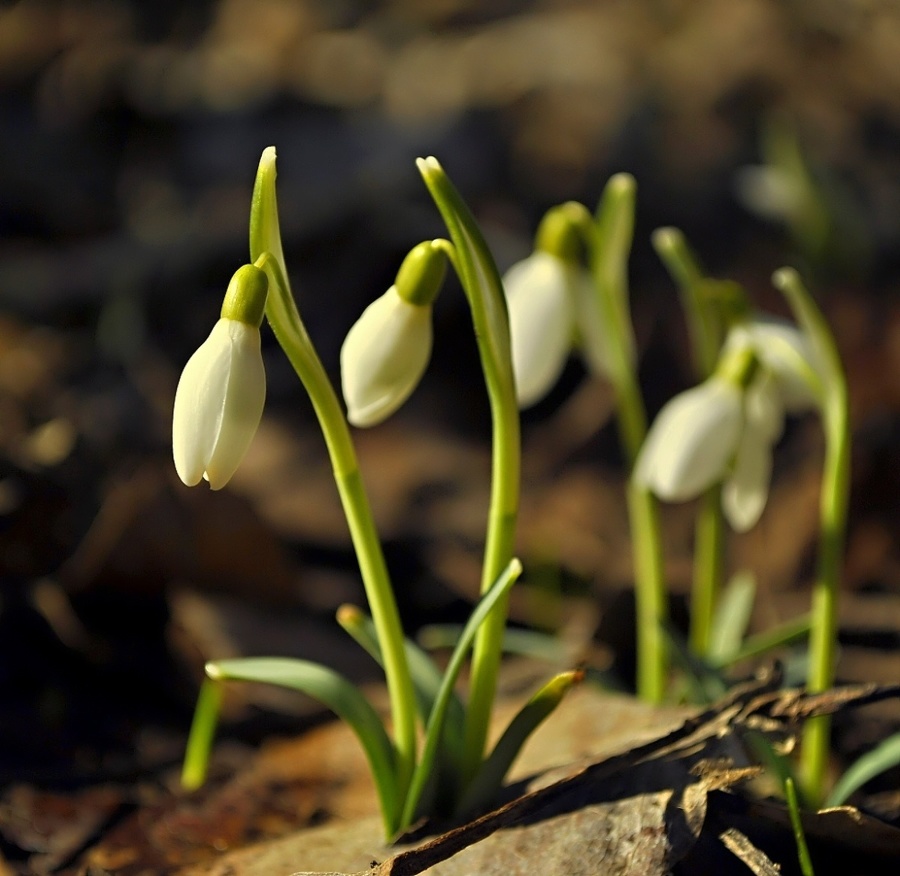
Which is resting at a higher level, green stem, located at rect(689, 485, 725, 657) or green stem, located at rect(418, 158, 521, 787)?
green stem, located at rect(418, 158, 521, 787)

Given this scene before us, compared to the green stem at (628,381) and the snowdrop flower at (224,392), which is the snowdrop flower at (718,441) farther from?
the snowdrop flower at (224,392)

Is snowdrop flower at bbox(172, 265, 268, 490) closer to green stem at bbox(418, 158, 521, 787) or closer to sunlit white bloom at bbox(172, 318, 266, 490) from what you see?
sunlit white bloom at bbox(172, 318, 266, 490)

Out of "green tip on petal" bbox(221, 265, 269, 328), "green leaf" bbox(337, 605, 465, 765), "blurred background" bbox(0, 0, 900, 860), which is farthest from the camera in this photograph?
"blurred background" bbox(0, 0, 900, 860)

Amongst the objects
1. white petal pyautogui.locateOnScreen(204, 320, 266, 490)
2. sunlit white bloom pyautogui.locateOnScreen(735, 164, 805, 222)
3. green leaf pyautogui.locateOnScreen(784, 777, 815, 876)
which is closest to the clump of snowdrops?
white petal pyautogui.locateOnScreen(204, 320, 266, 490)

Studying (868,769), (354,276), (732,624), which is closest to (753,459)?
(732,624)

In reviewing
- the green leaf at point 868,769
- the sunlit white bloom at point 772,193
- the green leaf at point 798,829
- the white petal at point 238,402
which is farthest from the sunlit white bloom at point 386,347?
the sunlit white bloom at point 772,193

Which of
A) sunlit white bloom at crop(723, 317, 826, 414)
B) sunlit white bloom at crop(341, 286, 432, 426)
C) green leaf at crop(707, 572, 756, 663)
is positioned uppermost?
sunlit white bloom at crop(341, 286, 432, 426)
